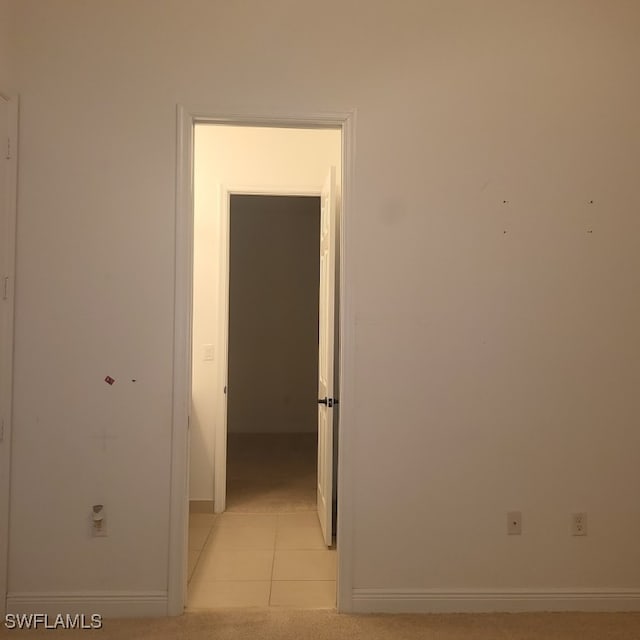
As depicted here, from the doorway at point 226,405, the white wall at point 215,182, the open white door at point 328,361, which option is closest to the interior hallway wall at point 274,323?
the doorway at point 226,405

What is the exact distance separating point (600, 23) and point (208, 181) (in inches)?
95.6

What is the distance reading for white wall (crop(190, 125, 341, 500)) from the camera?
357cm

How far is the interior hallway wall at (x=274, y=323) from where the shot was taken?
6.48m

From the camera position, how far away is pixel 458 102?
2.38m

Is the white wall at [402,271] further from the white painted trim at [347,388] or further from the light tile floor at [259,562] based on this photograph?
the light tile floor at [259,562]

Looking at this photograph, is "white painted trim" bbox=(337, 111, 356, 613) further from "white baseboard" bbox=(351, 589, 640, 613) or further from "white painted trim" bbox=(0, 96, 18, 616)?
"white painted trim" bbox=(0, 96, 18, 616)

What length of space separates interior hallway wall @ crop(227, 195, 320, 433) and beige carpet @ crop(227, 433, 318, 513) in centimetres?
30

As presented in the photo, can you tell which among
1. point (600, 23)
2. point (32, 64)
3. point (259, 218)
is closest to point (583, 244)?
point (600, 23)

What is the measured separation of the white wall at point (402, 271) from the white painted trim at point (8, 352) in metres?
0.04

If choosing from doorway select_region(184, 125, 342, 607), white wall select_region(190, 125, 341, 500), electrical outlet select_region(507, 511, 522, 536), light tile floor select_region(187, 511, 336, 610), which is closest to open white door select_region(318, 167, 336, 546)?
doorway select_region(184, 125, 342, 607)

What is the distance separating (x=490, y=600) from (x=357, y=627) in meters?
0.64

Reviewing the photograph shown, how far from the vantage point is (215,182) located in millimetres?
3578

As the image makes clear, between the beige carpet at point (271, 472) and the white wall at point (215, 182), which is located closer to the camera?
the white wall at point (215, 182)

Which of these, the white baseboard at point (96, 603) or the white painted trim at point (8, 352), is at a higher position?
the white painted trim at point (8, 352)
